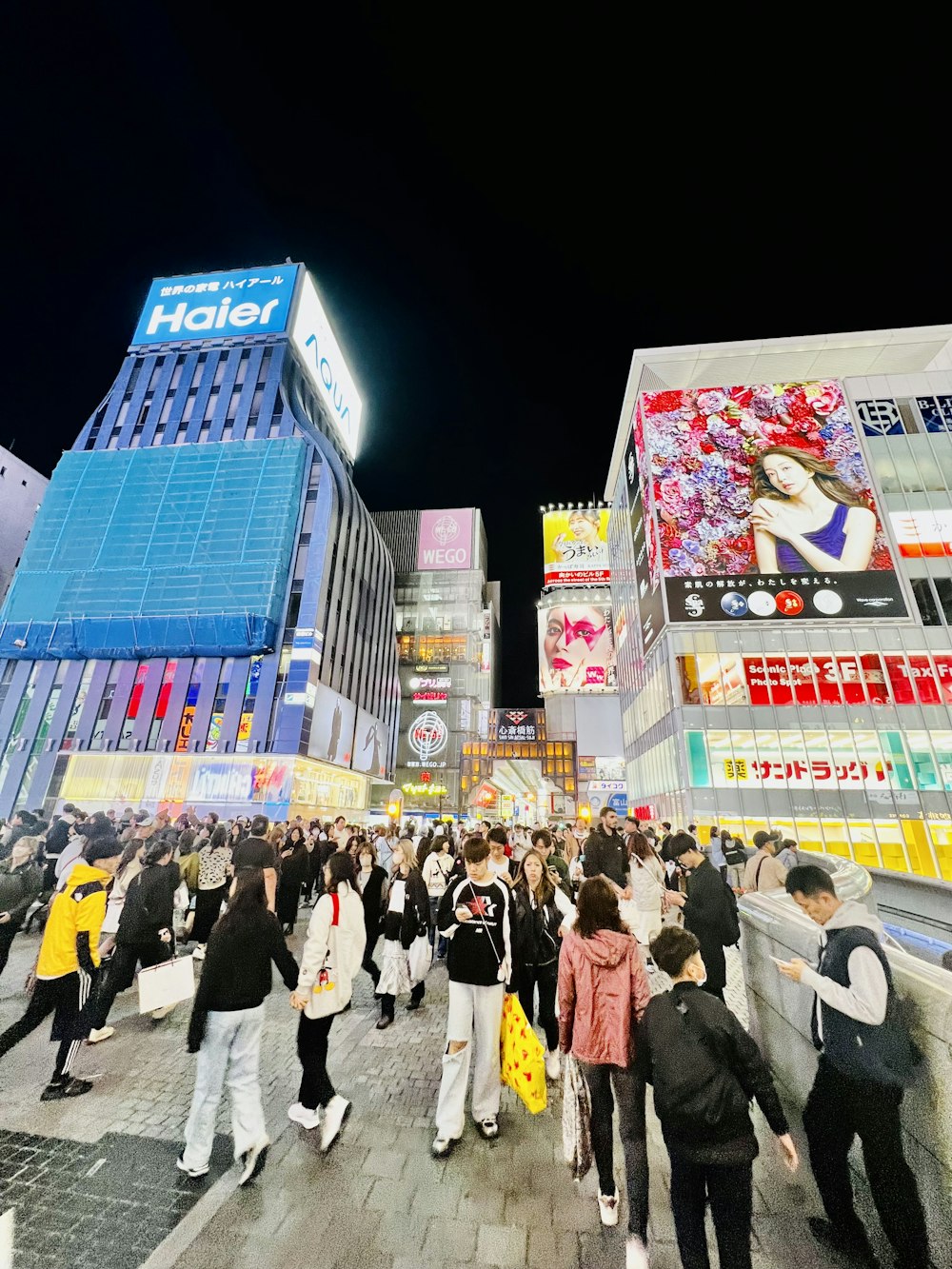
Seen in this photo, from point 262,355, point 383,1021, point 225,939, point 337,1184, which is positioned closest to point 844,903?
point 337,1184

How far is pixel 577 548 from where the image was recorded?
72500 mm

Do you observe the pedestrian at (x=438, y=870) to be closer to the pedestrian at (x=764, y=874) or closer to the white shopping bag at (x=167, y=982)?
the white shopping bag at (x=167, y=982)

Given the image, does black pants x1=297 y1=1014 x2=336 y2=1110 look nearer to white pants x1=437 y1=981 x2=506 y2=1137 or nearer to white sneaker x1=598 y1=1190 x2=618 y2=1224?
white pants x1=437 y1=981 x2=506 y2=1137

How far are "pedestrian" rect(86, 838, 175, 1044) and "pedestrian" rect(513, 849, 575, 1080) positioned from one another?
14.0 ft

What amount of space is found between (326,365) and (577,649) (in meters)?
49.2

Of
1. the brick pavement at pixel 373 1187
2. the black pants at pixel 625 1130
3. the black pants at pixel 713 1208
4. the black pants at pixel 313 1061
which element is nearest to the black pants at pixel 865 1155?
the brick pavement at pixel 373 1187

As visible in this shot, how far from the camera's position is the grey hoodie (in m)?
2.85

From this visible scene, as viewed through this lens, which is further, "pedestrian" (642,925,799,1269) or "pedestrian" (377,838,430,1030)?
"pedestrian" (377,838,430,1030)

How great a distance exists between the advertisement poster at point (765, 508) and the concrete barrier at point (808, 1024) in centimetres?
2734

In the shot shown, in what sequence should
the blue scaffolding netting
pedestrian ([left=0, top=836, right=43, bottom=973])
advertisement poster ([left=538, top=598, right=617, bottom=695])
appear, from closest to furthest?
1. pedestrian ([left=0, top=836, right=43, bottom=973])
2. the blue scaffolding netting
3. advertisement poster ([left=538, top=598, right=617, bottom=695])

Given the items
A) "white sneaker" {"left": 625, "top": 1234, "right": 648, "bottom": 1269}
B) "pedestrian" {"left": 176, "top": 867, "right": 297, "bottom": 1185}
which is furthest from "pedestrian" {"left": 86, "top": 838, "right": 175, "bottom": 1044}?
"white sneaker" {"left": 625, "top": 1234, "right": 648, "bottom": 1269}

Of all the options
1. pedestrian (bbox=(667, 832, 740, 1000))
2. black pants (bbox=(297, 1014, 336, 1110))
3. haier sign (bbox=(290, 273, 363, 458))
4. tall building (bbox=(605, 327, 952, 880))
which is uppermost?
haier sign (bbox=(290, 273, 363, 458))

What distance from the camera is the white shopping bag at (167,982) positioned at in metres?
4.48

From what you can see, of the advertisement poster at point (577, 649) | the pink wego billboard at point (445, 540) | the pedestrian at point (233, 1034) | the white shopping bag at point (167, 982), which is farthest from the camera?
the pink wego billboard at point (445, 540)
